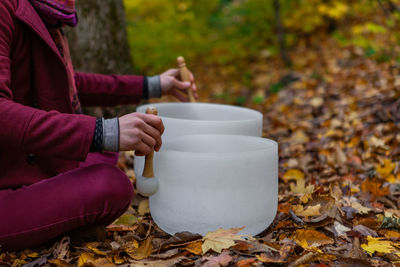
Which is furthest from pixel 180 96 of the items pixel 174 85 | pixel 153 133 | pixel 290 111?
pixel 290 111

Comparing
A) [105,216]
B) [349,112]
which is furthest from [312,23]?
[105,216]

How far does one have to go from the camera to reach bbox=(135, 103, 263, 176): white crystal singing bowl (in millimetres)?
1713

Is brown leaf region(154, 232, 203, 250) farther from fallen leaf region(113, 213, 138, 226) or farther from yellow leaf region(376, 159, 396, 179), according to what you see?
yellow leaf region(376, 159, 396, 179)

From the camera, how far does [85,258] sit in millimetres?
1386

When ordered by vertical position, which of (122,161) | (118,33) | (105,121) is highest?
(118,33)

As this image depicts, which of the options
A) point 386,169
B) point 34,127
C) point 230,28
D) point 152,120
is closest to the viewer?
point 34,127

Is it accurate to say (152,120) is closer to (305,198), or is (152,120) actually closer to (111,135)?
(111,135)

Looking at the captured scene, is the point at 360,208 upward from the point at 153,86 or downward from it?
downward

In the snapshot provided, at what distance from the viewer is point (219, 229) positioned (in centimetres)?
141

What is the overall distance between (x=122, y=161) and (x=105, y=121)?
4.58 ft

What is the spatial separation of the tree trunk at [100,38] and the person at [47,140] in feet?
4.13

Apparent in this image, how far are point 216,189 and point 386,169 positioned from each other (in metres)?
1.27

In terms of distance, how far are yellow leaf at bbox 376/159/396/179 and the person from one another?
140cm

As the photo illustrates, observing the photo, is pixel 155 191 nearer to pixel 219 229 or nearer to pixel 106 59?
pixel 219 229
